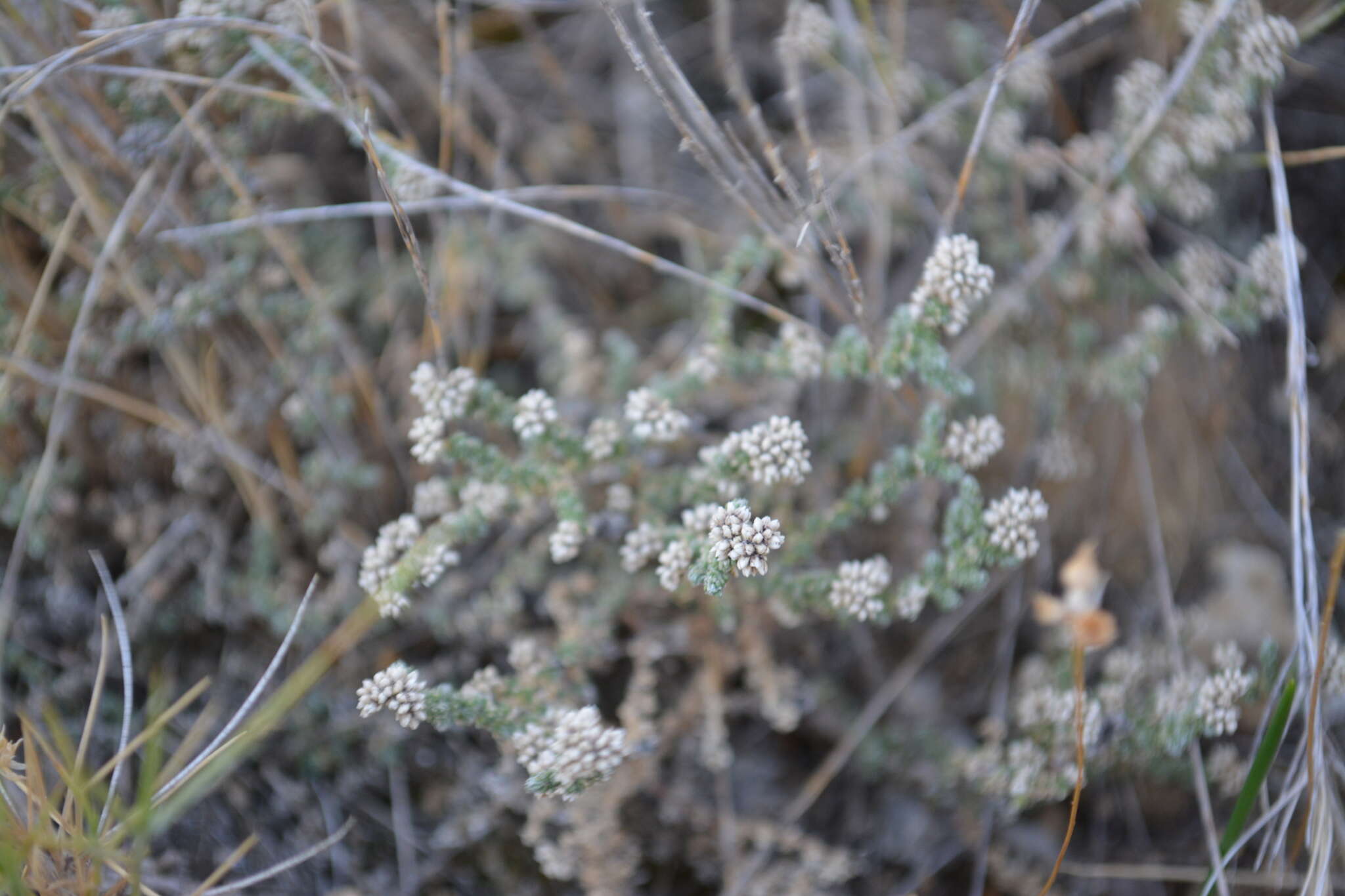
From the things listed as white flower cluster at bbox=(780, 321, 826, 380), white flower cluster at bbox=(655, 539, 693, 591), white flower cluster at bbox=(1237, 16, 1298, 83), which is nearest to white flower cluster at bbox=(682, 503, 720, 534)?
white flower cluster at bbox=(655, 539, 693, 591)

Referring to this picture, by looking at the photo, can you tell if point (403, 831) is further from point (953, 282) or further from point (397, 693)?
point (953, 282)

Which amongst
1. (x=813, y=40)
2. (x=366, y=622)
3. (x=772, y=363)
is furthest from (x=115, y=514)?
(x=813, y=40)

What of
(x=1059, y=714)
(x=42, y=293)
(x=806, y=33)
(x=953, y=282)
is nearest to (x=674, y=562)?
(x=953, y=282)

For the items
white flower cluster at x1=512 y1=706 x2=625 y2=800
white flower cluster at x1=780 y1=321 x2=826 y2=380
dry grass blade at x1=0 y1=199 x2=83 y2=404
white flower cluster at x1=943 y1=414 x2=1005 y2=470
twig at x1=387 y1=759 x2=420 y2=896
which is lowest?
twig at x1=387 y1=759 x2=420 y2=896

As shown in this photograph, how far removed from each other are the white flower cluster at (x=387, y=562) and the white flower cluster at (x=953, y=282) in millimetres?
890

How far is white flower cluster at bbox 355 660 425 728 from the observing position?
1267mm

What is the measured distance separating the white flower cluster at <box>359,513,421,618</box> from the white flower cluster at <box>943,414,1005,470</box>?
2.90ft

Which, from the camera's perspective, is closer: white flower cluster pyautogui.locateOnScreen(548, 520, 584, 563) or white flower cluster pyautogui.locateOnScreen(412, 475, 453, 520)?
white flower cluster pyautogui.locateOnScreen(548, 520, 584, 563)

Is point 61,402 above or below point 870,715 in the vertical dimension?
above

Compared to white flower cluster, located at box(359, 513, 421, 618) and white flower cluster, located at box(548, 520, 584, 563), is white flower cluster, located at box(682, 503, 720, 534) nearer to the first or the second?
white flower cluster, located at box(548, 520, 584, 563)

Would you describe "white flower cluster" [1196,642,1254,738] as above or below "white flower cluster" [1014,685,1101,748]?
above

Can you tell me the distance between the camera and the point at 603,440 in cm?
Answer: 156

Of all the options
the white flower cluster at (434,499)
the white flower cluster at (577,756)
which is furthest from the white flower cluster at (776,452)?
the white flower cluster at (434,499)

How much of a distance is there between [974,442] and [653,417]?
1.72ft
